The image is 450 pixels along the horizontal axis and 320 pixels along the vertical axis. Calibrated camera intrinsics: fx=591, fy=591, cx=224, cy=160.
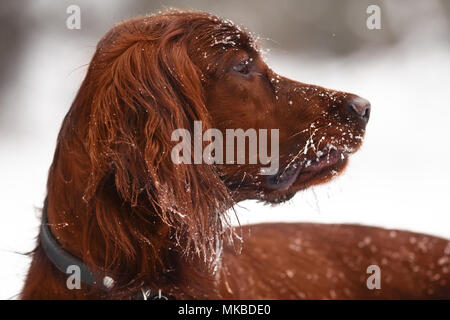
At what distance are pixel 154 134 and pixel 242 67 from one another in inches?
19.3

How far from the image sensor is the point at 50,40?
942 cm

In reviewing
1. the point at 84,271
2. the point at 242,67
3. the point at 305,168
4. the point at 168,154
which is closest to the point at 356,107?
the point at 305,168

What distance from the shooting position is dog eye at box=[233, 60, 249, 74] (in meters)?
2.32

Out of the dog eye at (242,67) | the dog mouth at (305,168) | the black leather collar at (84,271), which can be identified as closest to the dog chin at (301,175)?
the dog mouth at (305,168)

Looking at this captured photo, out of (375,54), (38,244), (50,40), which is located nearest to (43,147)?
(50,40)

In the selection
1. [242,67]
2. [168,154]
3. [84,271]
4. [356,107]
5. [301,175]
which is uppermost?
[242,67]

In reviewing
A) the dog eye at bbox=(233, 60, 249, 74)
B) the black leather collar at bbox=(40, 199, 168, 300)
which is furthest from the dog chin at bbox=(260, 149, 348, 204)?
the black leather collar at bbox=(40, 199, 168, 300)

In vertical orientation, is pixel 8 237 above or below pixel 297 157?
below

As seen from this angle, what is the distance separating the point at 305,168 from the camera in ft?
7.76

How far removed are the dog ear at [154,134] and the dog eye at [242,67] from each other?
17 centimetres

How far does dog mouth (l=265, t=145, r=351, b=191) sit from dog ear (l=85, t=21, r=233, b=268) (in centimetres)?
24

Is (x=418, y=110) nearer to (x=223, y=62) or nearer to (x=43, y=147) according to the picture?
(x=43, y=147)

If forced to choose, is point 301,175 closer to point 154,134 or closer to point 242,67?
point 242,67
